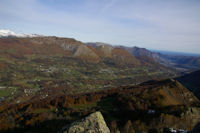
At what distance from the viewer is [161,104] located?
1855 inches

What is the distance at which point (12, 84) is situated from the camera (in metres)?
127

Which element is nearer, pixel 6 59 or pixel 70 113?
pixel 70 113

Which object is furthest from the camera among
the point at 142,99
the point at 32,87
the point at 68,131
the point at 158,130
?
the point at 32,87

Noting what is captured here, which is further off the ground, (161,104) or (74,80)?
(161,104)

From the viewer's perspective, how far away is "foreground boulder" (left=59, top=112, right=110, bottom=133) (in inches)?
460

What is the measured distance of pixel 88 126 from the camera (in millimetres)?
12180

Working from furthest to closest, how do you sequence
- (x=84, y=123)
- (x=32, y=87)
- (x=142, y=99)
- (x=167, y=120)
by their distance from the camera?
1. (x=32, y=87)
2. (x=142, y=99)
3. (x=167, y=120)
4. (x=84, y=123)

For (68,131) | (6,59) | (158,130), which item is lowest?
(6,59)

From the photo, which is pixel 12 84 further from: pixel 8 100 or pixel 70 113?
pixel 70 113

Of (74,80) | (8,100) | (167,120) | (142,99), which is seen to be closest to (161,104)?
(142,99)

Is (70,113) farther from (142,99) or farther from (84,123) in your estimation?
(84,123)

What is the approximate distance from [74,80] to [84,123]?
495 feet

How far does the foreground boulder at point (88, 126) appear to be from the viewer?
11.7m

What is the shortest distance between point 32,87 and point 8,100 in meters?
32.3
